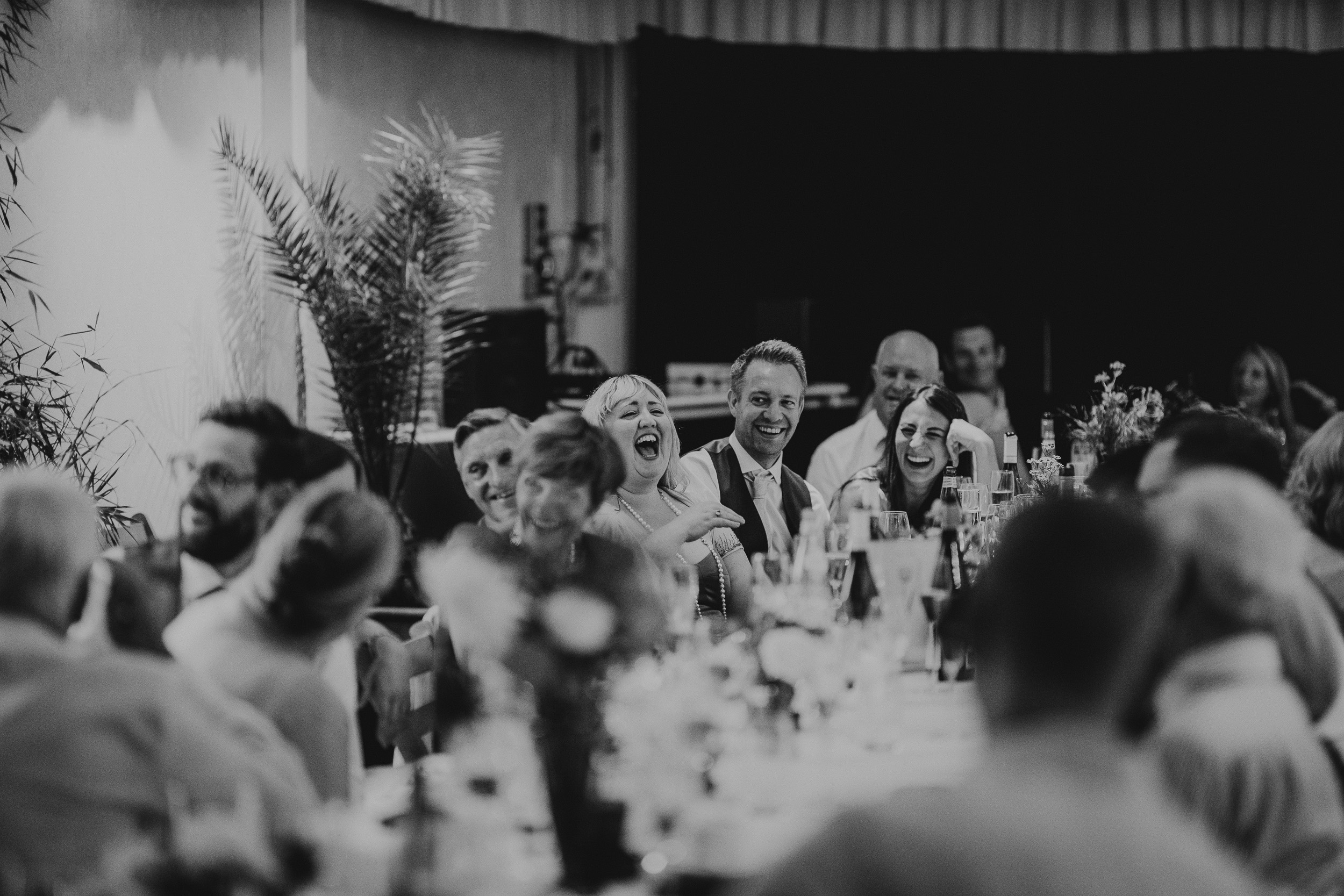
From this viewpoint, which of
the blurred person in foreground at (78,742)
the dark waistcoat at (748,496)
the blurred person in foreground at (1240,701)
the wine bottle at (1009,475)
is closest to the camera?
the blurred person in foreground at (78,742)

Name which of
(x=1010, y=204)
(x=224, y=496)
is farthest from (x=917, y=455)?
(x=1010, y=204)

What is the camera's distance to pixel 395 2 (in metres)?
7.86

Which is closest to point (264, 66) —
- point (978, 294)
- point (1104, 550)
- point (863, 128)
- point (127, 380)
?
point (127, 380)

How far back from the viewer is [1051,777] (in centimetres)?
138

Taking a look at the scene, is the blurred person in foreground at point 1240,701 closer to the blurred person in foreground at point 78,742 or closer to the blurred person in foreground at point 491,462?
the blurred person in foreground at point 78,742

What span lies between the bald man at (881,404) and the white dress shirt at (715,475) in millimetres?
1279

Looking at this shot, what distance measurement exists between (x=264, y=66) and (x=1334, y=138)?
19.8 ft

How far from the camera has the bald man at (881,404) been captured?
6371 millimetres

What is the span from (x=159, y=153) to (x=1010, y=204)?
5020mm

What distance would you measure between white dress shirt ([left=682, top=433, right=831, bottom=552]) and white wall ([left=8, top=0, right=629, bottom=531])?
2.82 metres

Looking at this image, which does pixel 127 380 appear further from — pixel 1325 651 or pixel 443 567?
pixel 1325 651

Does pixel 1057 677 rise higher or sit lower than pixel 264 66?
lower

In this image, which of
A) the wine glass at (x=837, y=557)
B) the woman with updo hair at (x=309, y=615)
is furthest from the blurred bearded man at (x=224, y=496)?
the wine glass at (x=837, y=557)

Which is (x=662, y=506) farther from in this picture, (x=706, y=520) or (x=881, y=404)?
(x=881, y=404)
